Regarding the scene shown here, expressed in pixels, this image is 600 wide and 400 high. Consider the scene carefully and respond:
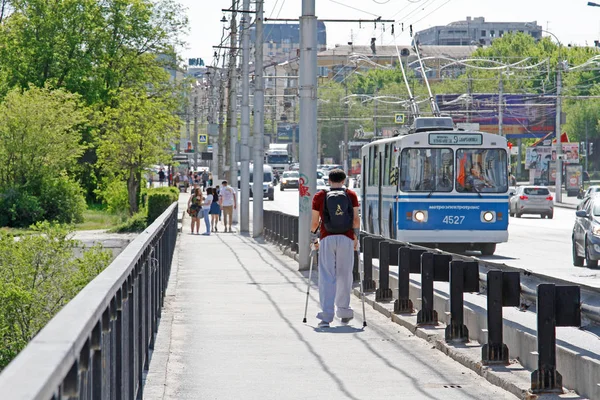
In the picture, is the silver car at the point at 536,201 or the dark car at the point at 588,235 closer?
the dark car at the point at 588,235

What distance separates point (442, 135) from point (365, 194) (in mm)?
5505

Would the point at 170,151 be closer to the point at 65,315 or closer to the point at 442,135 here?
the point at 442,135

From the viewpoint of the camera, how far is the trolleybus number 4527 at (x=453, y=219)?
25578 mm

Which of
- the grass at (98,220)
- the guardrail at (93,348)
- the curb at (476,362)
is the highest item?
the guardrail at (93,348)

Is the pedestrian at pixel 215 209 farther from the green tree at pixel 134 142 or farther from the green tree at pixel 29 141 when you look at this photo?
the green tree at pixel 134 142

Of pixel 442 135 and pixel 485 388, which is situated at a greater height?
pixel 442 135

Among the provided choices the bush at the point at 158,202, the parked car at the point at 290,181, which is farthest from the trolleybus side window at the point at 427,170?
the parked car at the point at 290,181

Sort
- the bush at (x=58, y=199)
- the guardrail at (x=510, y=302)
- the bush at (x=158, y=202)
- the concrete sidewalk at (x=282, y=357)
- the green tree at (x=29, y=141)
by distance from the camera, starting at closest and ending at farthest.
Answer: the guardrail at (x=510, y=302) < the concrete sidewalk at (x=282, y=357) < the bush at (x=158, y=202) < the green tree at (x=29, y=141) < the bush at (x=58, y=199)

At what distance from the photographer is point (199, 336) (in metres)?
12.7

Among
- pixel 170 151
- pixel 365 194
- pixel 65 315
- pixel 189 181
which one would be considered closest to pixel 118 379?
pixel 65 315

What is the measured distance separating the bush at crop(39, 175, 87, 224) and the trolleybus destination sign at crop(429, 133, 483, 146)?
29.0m

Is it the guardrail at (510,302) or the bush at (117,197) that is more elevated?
the guardrail at (510,302)

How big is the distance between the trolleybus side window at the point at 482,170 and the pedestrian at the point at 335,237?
41.6 ft

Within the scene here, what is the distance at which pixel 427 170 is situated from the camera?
1016 inches
